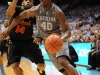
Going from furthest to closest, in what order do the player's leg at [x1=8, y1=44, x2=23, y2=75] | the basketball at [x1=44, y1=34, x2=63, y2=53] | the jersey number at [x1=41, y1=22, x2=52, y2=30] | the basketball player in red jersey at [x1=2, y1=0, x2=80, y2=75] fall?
the player's leg at [x1=8, y1=44, x2=23, y2=75] < the jersey number at [x1=41, y1=22, x2=52, y2=30] < the basketball player in red jersey at [x1=2, y1=0, x2=80, y2=75] < the basketball at [x1=44, y1=34, x2=63, y2=53]

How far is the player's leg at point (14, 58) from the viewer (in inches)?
156

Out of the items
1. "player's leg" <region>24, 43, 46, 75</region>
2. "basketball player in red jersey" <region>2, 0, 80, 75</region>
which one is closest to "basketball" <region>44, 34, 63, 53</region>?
"basketball player in red jersey" <region>2, 0, 80, 75</region>

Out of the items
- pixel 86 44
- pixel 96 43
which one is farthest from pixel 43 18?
pixel 86 44

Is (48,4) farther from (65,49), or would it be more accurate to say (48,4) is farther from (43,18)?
(65,49)

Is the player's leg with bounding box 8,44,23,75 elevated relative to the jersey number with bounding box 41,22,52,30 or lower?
lower

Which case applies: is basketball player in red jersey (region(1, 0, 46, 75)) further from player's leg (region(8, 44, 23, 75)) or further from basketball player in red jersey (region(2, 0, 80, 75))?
basketball player in red jersey (region(2, 0, 80, 75))

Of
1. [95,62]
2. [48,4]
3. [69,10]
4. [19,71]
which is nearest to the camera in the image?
[48,4]

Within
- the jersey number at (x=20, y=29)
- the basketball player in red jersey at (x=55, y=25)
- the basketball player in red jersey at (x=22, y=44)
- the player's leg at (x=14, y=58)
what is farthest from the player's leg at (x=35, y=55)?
the basketball player in red jersey at (x=55, y=25)

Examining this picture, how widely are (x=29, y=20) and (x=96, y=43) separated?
2.39 meters

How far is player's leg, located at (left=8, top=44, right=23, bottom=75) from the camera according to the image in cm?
397

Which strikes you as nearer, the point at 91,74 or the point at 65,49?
the point at 65,49

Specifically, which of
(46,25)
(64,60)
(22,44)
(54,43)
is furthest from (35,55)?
(54,43)

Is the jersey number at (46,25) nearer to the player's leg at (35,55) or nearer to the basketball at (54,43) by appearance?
the basketball at (54,43)

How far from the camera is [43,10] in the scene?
10.7 ft
